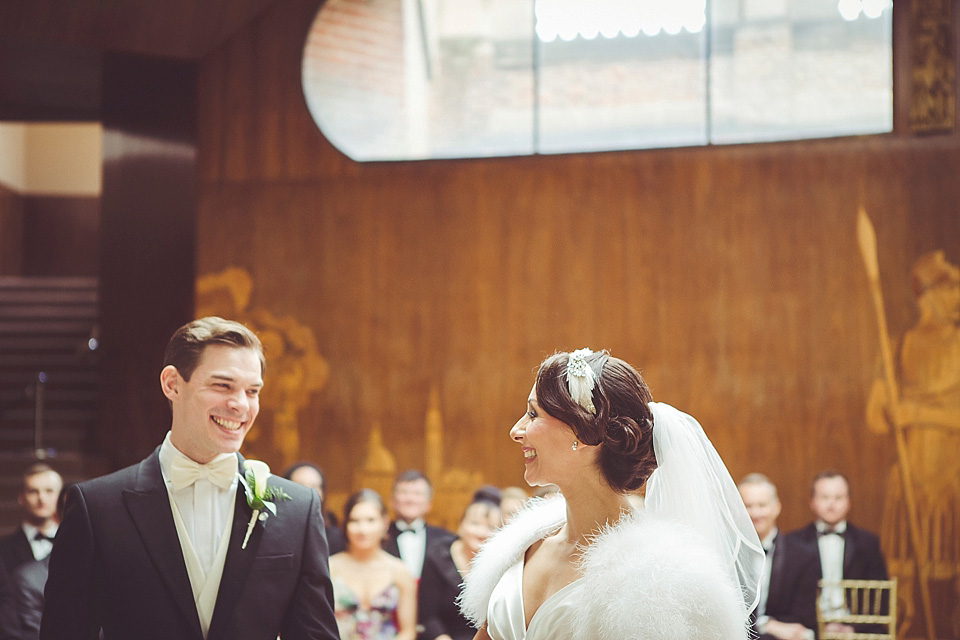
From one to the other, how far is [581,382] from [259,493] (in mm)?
860

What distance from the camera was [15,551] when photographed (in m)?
4.77

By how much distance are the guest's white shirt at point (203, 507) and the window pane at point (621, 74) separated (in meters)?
5.57

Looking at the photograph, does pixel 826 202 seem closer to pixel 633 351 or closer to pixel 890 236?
pixel 890 236

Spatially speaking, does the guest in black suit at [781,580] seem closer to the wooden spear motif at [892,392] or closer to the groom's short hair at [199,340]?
the wooden spear motif at [892,392]

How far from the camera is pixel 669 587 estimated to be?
78.2 inches

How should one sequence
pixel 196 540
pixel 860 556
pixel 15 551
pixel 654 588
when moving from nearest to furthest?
pixel 654 588
pixel 196 540
pixel 15 551
pixel 860 556

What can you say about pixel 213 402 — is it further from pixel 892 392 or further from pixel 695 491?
pixel 892 392

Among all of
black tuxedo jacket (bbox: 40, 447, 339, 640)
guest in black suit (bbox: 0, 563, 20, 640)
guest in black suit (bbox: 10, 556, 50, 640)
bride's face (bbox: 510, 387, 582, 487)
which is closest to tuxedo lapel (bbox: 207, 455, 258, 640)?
black tuxedo jacket (bbox: 40, 447, 339, 640)

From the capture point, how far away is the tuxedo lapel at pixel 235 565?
227cm

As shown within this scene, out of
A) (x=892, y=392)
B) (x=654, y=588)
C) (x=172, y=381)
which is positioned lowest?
(x=654, y=588)

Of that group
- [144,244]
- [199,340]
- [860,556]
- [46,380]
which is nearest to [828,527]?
[860,556]

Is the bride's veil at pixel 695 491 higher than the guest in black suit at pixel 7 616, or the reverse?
the bride's veil at pixel 695 491

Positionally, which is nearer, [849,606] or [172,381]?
[172,381]

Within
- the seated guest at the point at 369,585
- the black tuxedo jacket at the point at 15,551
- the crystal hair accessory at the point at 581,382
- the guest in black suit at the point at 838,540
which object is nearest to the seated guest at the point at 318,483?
the seated guest at the point at 369,585
